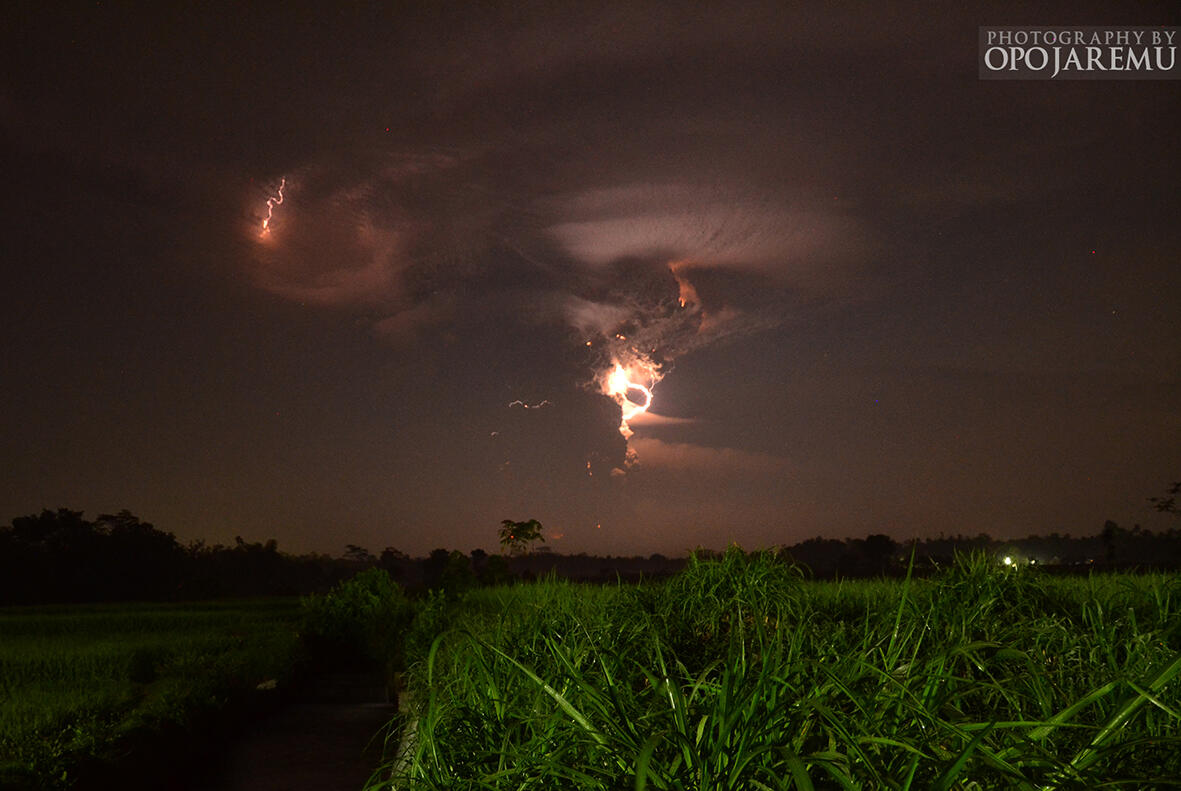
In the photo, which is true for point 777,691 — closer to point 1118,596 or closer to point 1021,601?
point 1021,601

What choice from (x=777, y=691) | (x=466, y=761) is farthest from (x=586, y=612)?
(x=777, y=691)

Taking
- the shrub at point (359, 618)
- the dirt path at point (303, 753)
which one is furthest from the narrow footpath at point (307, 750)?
the shrub at point (359, 618)

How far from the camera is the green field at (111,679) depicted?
6.25 metres

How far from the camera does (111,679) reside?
32.3 feet

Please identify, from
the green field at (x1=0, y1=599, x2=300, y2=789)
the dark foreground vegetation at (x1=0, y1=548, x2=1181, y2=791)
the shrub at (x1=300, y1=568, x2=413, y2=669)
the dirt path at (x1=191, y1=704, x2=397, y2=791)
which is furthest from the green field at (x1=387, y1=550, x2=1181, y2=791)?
the shrub at (x1=300, y1=568, x2=413, y2=669)

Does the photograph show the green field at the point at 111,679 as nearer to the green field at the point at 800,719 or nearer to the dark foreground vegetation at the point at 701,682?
the dark foreground vegetation at the point at 701,682

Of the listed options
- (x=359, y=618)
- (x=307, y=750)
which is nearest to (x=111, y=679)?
(x=307, y=750)

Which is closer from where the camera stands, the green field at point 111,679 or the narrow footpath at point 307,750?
the green field at point 111,679

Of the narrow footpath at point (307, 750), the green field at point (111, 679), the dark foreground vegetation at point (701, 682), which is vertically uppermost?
the dark foreground vegetation at point (701, 682)

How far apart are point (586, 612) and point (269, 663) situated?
7.16 m

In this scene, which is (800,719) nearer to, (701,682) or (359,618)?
(701,682)

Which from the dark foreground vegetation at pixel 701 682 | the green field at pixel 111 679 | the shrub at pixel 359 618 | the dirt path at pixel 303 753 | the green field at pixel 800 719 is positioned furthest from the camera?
→ the shrub at pixel 359 618

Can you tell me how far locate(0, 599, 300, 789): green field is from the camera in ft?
20.5

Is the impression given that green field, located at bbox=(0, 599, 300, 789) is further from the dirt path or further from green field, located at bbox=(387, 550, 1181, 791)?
green field, located at bbox=(387, 550, 1181, 791)
